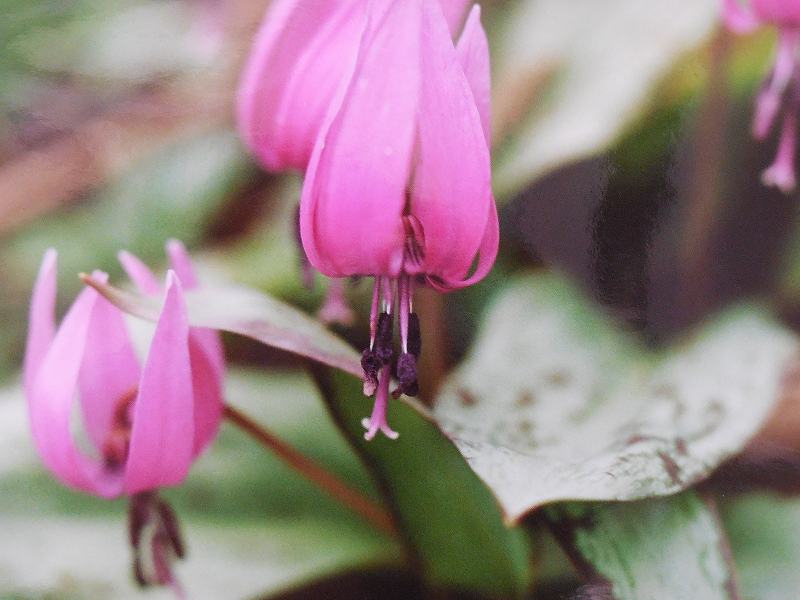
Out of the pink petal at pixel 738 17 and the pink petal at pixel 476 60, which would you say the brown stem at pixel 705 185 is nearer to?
the pink petal at pixel 738 17

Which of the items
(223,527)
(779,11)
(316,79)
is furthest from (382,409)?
(779,11)

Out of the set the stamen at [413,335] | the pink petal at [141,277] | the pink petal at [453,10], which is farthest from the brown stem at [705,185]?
the pink petal at [141,277]

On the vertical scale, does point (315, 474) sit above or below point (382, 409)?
below

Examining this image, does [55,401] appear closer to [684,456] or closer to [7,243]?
[684,456]

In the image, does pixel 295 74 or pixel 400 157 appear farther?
pixel 295 74

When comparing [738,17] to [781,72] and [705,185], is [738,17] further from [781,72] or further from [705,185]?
[705,185]

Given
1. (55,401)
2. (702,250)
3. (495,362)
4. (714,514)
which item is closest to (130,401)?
(55,401)

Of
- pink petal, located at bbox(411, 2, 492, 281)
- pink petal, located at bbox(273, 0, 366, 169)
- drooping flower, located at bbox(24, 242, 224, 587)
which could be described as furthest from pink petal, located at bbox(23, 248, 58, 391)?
pink petal, located at bbox(411, 2, 492, 281)
